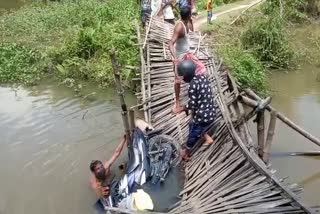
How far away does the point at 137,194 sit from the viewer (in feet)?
17.2

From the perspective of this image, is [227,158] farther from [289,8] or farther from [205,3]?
[205,3]

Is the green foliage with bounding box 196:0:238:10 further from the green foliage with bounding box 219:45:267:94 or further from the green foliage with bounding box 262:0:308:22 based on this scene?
the green foliage with bounding box 219:45:267:94

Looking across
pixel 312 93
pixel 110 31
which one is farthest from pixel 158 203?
pixel 110 31

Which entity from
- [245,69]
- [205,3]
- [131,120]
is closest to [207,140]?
[131,120]

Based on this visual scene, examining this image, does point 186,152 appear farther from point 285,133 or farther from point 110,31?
point 110,31

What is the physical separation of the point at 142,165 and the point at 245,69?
4.37m

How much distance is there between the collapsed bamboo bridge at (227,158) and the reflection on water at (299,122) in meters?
0.85

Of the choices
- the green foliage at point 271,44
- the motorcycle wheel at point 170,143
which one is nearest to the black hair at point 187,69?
the motorcycle wheel at point 170,143

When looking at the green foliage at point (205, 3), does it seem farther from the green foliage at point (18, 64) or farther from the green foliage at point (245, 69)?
the green foliage at point (18, 64)

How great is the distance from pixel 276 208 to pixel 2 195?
365cm

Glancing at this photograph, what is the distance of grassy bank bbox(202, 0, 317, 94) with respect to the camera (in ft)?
31.0

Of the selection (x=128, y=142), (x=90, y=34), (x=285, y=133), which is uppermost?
(x=90, y=34)

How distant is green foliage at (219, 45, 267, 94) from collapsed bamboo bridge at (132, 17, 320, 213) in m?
1.06

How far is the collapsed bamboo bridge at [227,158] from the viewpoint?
16.2 ft
